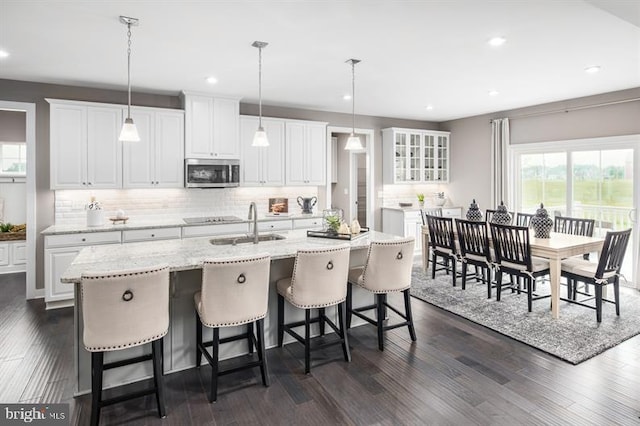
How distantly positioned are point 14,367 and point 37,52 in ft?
9.40

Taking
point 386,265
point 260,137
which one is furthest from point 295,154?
point 386,265

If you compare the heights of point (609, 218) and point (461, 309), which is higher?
point (609, 218)

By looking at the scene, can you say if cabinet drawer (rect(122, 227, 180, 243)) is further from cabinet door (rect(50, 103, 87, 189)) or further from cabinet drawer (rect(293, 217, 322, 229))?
cabinet drawer (rect(293, 217, 322, 229))

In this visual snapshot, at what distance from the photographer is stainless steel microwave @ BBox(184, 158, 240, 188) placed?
5.30 m

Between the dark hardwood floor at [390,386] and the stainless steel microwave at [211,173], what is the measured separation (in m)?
2.46

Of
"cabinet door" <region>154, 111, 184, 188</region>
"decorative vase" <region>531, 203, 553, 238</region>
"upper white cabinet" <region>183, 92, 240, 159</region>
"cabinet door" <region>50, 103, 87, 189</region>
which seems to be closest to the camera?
"decorative vase" <region>531, 203, 553, 238</region>

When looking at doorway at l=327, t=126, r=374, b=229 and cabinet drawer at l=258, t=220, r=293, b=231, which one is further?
doorway at l=327, t=126, r=374, b=229

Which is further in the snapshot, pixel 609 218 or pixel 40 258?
pixel 609 218

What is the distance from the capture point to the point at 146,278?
7.36 ft

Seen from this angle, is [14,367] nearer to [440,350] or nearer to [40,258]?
[40,258]

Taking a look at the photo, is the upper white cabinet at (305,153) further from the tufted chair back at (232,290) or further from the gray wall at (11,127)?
the gray wall at (11,127)

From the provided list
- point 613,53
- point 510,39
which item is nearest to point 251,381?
point 510,39

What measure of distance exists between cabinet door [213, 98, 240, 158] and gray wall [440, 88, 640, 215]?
4569 millimetres

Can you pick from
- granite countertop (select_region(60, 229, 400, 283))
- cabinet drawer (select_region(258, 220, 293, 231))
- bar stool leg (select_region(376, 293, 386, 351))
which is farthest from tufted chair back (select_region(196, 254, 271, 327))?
cabinet drawer (select_region(258, 220, 293, 231))
